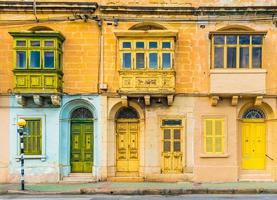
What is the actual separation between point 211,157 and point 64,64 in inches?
302

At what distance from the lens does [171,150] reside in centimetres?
2370

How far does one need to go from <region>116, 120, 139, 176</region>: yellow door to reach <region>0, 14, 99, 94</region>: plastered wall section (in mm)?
2383

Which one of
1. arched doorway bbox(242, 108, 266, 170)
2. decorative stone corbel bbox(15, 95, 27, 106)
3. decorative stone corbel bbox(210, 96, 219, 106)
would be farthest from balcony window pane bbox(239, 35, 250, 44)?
decorative stone corbel bbox(15, 95, 27, 106)

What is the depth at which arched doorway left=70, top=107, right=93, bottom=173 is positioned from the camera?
945 inches

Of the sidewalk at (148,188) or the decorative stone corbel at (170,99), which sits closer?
the sidewalk at (148,188)

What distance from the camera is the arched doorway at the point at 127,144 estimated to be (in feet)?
78.5

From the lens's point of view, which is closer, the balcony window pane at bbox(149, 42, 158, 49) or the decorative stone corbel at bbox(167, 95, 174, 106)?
the decorative stone corbel at bbox(167, 95, 174, 106)

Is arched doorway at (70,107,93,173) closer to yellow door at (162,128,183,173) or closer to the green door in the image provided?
the green door

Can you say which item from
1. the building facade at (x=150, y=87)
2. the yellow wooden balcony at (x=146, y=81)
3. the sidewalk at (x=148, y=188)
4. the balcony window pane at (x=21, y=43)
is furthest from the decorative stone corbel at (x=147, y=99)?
the balcony window pane at (x=21, y=43)

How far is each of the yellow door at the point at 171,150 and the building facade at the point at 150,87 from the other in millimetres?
45

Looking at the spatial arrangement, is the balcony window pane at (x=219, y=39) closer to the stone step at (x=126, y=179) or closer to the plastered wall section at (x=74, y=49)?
the plastered wall section at (x=74, y=49)

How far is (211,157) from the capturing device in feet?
76.5

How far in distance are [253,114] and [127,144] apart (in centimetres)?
584

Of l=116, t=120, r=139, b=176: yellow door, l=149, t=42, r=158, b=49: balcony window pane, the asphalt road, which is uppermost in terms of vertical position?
l=149, t=42, r=158, b=49: balcony window pane
